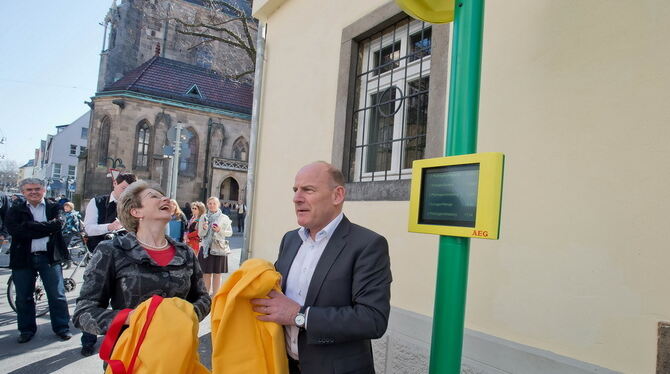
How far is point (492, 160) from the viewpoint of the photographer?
6.16 feet

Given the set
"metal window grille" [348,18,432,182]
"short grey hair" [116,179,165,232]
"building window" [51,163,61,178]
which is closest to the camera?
"short grey hair" [116,179,165,232]

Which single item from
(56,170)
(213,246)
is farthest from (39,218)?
(56,170)

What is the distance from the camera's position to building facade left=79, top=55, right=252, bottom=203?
2917cm

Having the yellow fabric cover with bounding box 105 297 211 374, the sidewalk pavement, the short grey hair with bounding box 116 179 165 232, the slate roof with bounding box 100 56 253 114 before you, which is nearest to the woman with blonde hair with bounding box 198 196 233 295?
the sidewalk pavement

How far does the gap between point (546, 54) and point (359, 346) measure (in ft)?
7.34

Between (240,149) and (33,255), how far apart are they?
2793 cm

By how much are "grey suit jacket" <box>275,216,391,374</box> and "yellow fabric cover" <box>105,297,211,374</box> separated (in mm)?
513

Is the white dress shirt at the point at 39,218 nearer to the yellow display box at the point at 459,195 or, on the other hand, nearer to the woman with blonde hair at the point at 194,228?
the woman with blonde hair at the point at 194,228

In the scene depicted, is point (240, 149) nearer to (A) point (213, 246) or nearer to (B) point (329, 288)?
(A) point (213, 246)

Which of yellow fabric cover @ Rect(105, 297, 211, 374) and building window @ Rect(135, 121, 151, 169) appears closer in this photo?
yellow fabric cover @ Rect(105, 297, 211, 374)

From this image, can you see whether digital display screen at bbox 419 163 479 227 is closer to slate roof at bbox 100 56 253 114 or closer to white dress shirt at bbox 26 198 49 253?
white dress shirt at bbox 26 198 49 253

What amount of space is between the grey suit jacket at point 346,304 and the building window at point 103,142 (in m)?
31.2

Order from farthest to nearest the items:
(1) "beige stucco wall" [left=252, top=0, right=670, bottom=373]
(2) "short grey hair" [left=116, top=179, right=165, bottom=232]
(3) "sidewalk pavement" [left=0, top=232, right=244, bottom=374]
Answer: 1. (3) "sidewalk pavement" [left=0, top=232, right=244, bottom=374]
2. (2) "short grey hair" [left=116, top=179, right=165, bottom=232]
3. (1) "beige stucco wall" [left=252, top=0, right=670, bottom=373]

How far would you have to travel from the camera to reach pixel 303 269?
7.35 ft
